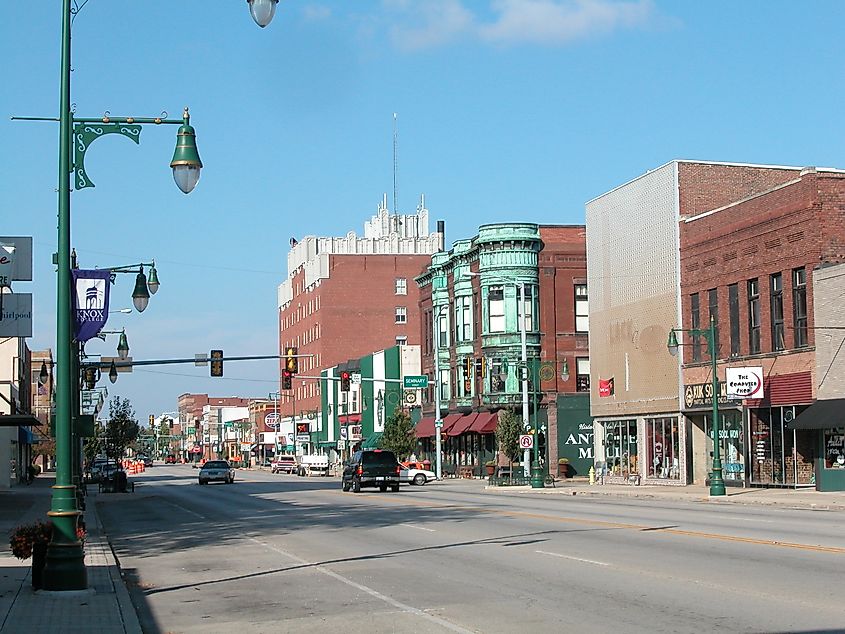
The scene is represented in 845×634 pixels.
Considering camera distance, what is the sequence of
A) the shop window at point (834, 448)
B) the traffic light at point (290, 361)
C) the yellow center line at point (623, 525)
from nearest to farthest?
the yellow center line at point (623, 525) < the shop window at point (834, 448) < the traffic light at point (290, 361)

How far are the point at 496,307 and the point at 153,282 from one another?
3738 cm

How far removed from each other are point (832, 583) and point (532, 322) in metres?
53.7

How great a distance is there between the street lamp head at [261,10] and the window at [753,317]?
118 ft

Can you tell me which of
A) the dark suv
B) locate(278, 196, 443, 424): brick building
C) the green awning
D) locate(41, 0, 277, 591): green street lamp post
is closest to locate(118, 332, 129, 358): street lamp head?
the dark suv

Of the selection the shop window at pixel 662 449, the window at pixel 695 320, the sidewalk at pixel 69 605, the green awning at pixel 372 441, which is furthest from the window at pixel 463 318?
the sidewalk at pixel 69 605

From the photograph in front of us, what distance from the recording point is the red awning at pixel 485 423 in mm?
68256

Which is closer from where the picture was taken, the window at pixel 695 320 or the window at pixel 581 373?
the window at pixel 695 320

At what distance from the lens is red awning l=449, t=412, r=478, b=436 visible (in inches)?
2808

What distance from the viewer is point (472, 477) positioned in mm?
74062

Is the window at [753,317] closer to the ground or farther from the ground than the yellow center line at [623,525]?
farther from the ground

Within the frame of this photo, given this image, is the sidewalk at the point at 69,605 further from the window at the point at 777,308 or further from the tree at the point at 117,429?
the tree at the point at 117,429

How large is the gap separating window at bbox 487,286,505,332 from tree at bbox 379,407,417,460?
1322cm

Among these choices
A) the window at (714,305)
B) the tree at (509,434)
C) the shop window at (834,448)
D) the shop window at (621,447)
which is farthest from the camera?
the tree at (509,434)

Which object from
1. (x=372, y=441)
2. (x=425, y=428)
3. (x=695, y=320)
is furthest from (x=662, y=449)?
(x=372, y=441)
